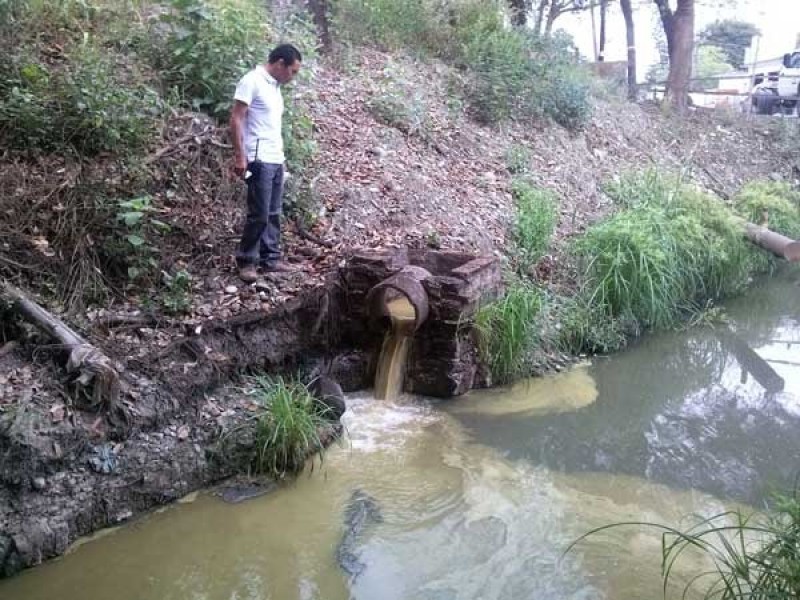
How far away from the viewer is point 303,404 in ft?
17.6

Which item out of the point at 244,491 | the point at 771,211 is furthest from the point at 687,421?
the point at 771,211

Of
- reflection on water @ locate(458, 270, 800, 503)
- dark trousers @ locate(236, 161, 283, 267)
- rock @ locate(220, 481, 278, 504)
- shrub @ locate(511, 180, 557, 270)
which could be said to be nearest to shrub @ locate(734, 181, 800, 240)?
reflection on water @ locate(458, 270, 800, 503)

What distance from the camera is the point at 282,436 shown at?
201 inches

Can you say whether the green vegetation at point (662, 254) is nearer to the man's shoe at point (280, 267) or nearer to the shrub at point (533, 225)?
the shrub at point (533, 225)

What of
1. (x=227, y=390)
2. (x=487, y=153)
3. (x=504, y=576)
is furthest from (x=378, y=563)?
(x=487, y=153)

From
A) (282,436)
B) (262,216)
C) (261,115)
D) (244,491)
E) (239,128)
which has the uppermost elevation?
(261,115)

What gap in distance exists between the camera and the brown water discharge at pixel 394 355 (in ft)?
20.8

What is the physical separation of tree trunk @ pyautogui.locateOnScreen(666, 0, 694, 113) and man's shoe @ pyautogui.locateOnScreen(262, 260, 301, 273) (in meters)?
11.3

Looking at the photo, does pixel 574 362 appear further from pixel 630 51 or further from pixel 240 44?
pixel 630 51

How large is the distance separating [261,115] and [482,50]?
6.76m

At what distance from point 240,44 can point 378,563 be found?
5104 mm

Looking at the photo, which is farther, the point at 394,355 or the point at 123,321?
the point at 394,355

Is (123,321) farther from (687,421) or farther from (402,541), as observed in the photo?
(687,421)

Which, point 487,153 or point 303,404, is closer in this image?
point 303,404
